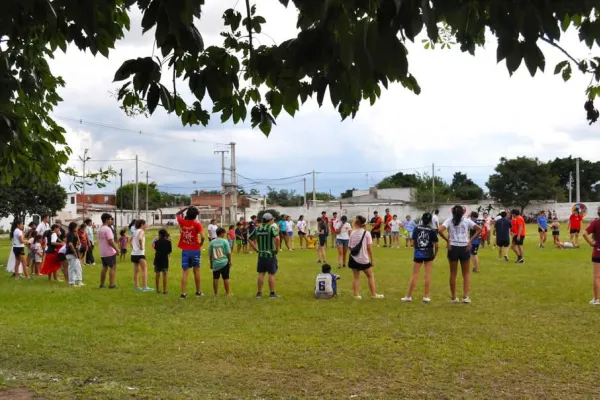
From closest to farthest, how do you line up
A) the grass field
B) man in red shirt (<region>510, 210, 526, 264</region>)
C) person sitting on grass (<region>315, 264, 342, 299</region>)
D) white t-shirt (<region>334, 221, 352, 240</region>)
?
the grass field
person sitting on grass (<region>315, 264, 342, 299</region>)
white t-shirt (<region>334, 221, 352, 240</region>)
man in red shirt (<region>510, 210, 526, 264</region>)

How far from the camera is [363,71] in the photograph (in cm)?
214

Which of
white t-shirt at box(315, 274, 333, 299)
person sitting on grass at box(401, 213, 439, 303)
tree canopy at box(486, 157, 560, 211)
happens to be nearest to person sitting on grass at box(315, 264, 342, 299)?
white t-shirt at box(315, 274, 333, 299)

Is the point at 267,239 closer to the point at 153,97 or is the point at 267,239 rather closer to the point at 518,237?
the point at 153,97

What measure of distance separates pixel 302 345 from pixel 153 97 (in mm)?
4579

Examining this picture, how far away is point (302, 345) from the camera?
7.21 meters

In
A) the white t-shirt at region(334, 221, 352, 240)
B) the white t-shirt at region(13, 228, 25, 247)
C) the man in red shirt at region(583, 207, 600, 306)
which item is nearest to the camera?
the man in red shirt at region(583, 207, 600, 306)

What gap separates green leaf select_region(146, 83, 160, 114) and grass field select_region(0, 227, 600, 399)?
2.99 metres

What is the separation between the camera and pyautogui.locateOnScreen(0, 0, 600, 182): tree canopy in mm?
2102

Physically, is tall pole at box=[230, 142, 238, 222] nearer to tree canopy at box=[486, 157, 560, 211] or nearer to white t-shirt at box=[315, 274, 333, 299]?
tree canopy at box=[486, 157, 560, 211]

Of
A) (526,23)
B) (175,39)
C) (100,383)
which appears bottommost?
(100,383)

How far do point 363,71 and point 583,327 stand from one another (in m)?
7.37

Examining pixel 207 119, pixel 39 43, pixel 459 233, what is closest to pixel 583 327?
pixel 459 233

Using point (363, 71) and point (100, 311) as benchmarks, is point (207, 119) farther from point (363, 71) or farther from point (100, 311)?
point (100, 311)

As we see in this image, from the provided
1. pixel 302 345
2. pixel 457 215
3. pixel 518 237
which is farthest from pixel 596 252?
pixel 518 237
